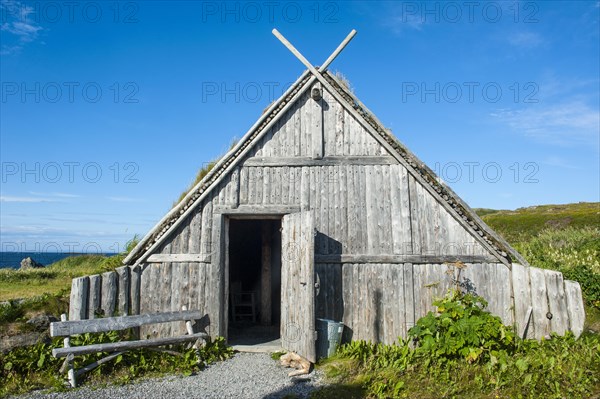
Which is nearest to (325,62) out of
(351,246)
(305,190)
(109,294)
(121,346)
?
(305,190)

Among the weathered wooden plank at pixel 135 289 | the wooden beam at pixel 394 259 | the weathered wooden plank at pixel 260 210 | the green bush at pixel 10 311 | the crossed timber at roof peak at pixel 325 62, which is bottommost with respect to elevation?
the green bush at pixel 10 311

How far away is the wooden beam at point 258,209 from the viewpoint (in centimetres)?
932

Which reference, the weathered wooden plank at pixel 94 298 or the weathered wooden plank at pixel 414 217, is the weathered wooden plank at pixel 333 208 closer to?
the weathered wooden plank at pixel 414 217

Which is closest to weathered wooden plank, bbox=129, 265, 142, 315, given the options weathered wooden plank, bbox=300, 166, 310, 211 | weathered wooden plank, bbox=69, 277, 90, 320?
weathered wooden plank, bbox=69, 277, 90, 320

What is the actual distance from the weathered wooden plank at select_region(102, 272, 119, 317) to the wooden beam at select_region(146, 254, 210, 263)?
0.79 metres

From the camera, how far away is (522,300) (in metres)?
9.08

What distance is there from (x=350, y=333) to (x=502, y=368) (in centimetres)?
300

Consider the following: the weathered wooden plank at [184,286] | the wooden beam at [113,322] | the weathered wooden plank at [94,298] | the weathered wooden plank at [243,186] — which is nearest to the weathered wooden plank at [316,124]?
the weathered wooden plank at [243,186]

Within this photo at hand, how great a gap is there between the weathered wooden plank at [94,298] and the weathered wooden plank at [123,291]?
40cm

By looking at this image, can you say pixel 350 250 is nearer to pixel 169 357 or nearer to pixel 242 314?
pixel 169 357

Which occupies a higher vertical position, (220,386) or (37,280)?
(37,280)

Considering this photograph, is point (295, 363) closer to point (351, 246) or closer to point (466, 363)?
point (351, 246)

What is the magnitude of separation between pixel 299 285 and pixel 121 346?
3466mm

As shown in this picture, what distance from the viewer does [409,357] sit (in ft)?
26.2
